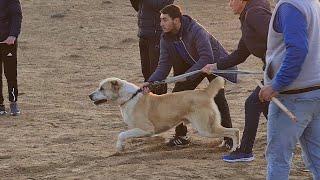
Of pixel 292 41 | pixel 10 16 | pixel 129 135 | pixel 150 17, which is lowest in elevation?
pixel 129 135

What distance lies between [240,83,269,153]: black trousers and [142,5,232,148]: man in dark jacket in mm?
666

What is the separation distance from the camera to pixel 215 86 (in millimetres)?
7523

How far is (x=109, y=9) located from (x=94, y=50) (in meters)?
5.48

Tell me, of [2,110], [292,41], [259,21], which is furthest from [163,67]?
[292,41]

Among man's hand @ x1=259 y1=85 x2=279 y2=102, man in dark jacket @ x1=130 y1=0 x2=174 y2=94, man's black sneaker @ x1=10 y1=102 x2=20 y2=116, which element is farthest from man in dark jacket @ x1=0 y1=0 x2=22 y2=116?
man's hand @ x1=259 y1=85 x2=279 y2=102

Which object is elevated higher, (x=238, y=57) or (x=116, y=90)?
(x=238, y=57)

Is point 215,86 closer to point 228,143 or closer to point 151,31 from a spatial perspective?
point 228,143

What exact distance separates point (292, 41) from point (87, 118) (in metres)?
5.51

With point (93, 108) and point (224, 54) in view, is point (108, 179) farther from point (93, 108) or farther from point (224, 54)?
point (93, 108)

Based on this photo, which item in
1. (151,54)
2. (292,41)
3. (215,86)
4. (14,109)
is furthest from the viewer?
(14,109)

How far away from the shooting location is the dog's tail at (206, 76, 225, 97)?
7508mm

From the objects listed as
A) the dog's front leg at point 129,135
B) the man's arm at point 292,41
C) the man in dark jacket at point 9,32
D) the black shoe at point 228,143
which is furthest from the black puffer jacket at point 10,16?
the man's arm at point 292,41

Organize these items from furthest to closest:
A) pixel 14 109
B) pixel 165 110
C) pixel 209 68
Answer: pixel 14 109, pixel 165 110, pixel 209 68

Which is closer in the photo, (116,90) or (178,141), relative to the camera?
(116,90)
